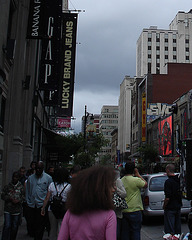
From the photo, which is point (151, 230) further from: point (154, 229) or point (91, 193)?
point (91, 193)

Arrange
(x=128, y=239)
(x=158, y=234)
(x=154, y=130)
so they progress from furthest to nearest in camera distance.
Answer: (x=154, y=130), (x=158, y=234), (x=128, y=239)

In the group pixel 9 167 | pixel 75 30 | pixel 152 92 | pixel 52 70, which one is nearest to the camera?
pixel 9 167

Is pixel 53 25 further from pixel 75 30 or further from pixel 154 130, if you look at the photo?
pixel 154 130

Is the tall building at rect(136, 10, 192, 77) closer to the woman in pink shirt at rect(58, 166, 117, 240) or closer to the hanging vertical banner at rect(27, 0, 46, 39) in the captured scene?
the hanging vertical banner at rect(27, 0, 46, 39)

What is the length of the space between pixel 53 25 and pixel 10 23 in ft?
15.2

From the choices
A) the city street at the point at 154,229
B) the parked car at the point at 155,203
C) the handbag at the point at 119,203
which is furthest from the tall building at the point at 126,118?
the handbag at the point at 119,203

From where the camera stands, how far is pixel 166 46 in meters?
92.4

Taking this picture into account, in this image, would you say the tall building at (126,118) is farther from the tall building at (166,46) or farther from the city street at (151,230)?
the city street at (151,230)

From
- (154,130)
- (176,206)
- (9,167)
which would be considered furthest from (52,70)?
(154,130)

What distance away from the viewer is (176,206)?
665cm

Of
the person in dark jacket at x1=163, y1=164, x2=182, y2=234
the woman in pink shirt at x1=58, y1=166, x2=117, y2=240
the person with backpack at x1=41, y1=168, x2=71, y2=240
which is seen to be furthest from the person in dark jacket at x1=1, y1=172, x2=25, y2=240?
the woman in pink shirt at x1=58, y1=166, x2=117, y2=240

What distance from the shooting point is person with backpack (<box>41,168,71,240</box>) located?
19.4 ft

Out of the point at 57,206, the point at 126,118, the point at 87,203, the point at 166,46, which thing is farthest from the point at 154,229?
the point at 166,46

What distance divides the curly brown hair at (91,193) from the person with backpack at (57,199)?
3413mm
